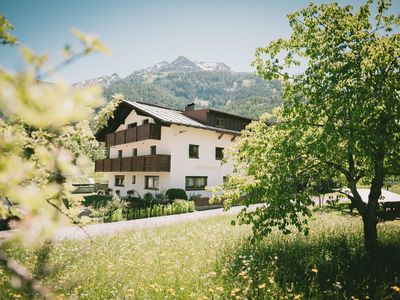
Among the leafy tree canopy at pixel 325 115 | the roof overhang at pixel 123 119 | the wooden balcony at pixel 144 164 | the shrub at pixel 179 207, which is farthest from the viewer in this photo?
the roof overhang at pixel 123 119

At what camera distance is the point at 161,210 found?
2112 centimetres

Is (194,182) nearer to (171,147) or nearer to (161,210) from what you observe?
(171,147)

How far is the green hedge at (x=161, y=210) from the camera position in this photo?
796 inches

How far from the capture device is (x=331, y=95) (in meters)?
7.32

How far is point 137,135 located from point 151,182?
16.3 feet

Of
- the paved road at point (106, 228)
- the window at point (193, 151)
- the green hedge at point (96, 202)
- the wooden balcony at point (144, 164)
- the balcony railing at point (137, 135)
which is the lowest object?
the paved road at point (106, 228)

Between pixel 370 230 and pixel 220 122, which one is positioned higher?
pixel 220 122

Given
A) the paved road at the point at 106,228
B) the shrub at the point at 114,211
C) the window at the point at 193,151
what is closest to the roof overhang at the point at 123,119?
the window at the point at 193,151

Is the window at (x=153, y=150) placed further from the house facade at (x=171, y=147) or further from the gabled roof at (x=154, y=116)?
the gabled roof at (x=154, y=116)

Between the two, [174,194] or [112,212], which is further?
[174,194]

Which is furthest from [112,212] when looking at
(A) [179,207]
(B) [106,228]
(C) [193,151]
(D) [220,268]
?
(D) [220,268]

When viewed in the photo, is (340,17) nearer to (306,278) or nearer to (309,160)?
(309,160)

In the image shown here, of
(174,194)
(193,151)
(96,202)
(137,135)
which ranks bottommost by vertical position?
(96,202)

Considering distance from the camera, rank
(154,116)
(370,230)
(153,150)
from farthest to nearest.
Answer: (153,150), (154,116), (370,230)
